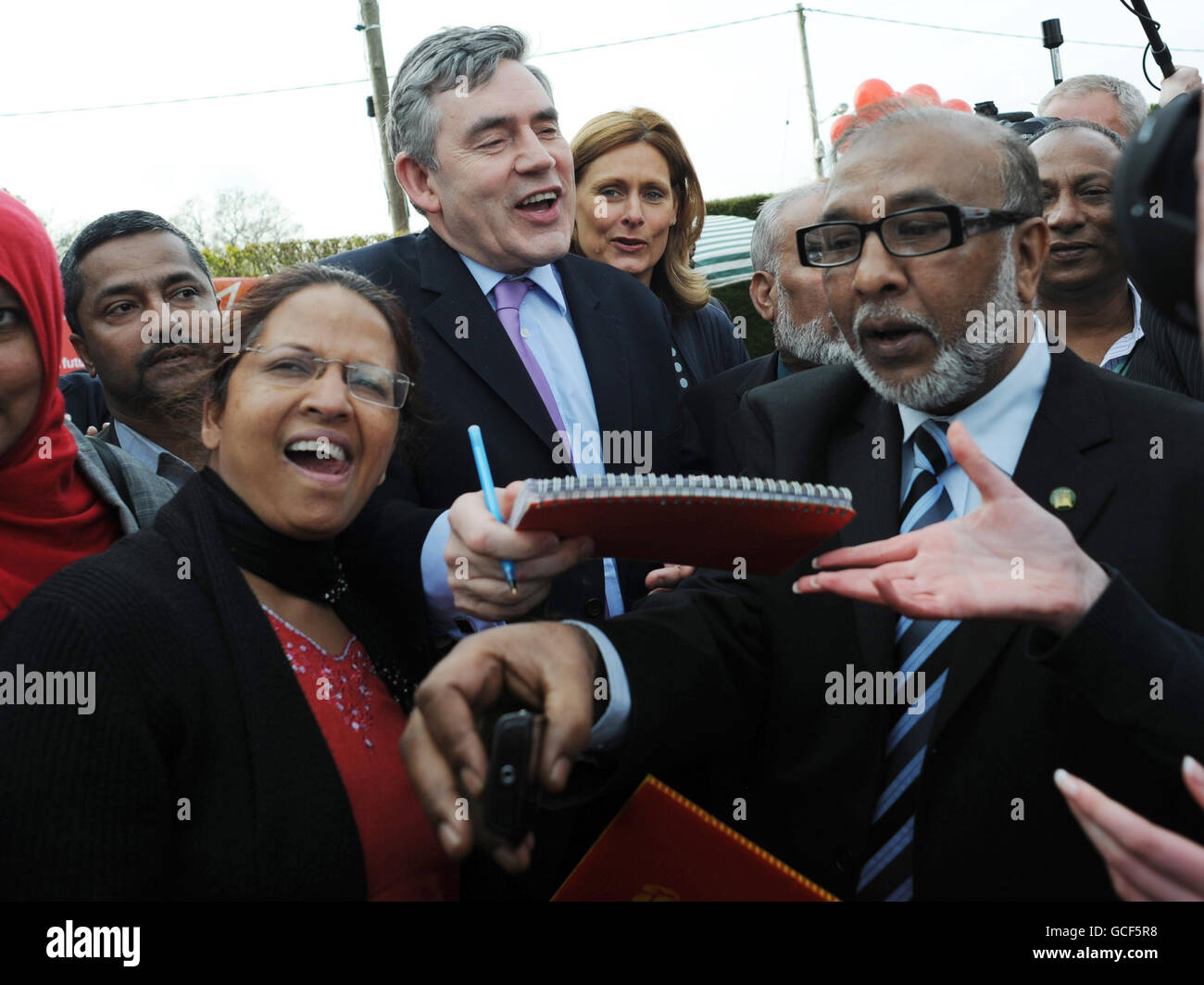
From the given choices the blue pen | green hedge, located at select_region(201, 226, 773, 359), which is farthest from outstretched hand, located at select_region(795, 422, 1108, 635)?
green hedge, located at select_region(201, 226, 773, 359)

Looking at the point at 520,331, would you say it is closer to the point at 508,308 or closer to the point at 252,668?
the point at 508,308

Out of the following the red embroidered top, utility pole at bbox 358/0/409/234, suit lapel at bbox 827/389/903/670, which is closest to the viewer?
the red embroidered top

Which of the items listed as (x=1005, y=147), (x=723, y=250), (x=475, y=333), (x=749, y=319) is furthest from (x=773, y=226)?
(x=749, y=319)

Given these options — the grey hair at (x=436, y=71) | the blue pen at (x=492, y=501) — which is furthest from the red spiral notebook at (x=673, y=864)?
the grey hair at (x=436, y=71)

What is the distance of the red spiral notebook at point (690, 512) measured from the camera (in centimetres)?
153

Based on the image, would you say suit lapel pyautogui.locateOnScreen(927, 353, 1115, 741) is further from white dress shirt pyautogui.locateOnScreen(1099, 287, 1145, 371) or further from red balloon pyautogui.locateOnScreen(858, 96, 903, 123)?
white dress shirt pyautogui.locateOnScreen(1099, 287, 1145, 371)

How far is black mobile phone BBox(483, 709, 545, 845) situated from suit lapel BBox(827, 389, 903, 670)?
892 mm

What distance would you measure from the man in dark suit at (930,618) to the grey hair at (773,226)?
80.4 inches

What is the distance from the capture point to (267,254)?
1939 cm

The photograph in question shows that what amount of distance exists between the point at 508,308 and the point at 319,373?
36.3 inches

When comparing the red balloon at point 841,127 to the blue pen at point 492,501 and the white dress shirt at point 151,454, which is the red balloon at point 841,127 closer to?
the blue pen at point 492,501

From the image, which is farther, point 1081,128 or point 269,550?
point 1081,128

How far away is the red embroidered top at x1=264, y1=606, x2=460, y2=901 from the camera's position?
199 centimetres

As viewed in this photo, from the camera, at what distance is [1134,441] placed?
2.05 meters
